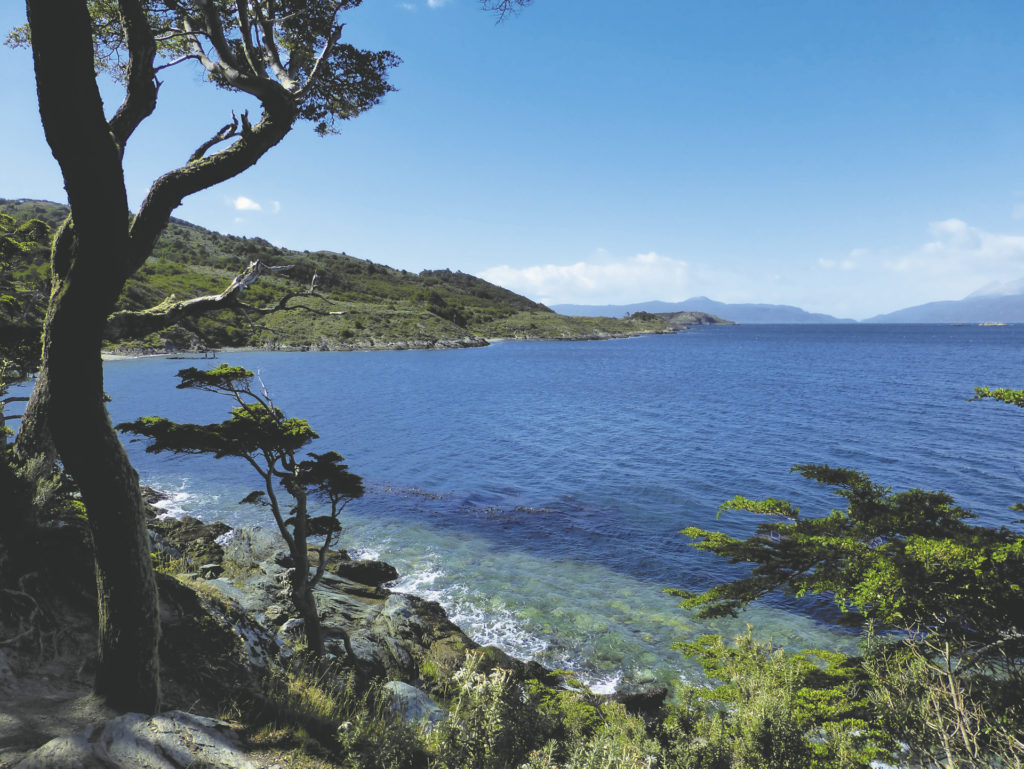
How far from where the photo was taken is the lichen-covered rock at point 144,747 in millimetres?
4441

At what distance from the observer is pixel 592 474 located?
108 feet

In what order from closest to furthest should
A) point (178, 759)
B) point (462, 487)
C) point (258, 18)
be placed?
point (178, 759) → point (258, 18) → point (462, 487)

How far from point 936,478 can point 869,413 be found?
76.4 feet

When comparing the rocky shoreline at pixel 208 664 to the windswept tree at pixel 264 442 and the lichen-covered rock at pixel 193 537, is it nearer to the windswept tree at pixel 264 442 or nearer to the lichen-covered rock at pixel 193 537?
the lichen-covered rock at pixel 193 537

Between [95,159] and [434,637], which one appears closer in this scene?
[95,159]

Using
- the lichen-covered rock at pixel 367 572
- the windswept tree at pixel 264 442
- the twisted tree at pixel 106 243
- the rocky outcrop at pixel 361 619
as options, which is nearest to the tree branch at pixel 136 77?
the twisted tree at pixel 106 243

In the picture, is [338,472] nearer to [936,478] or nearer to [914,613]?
[914,613]

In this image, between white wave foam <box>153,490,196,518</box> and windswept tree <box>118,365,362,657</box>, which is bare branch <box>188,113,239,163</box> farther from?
white wave foam <box>153,490,196,518</box>

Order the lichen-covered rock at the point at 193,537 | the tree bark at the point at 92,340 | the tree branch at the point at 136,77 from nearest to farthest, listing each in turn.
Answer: the tree bark at the point at 92,340
the tree branch at the point at 136,77
the lichen-covered rock at the point at 193,537

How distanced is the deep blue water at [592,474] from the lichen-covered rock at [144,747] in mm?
12074

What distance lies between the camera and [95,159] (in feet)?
14.2

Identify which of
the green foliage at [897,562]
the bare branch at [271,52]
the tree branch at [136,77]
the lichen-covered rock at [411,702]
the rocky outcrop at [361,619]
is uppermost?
the bare branch at [271,52]

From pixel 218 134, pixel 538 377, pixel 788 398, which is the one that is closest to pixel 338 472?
pixel 218 134

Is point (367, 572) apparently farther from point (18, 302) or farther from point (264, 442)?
point (18, 302)
